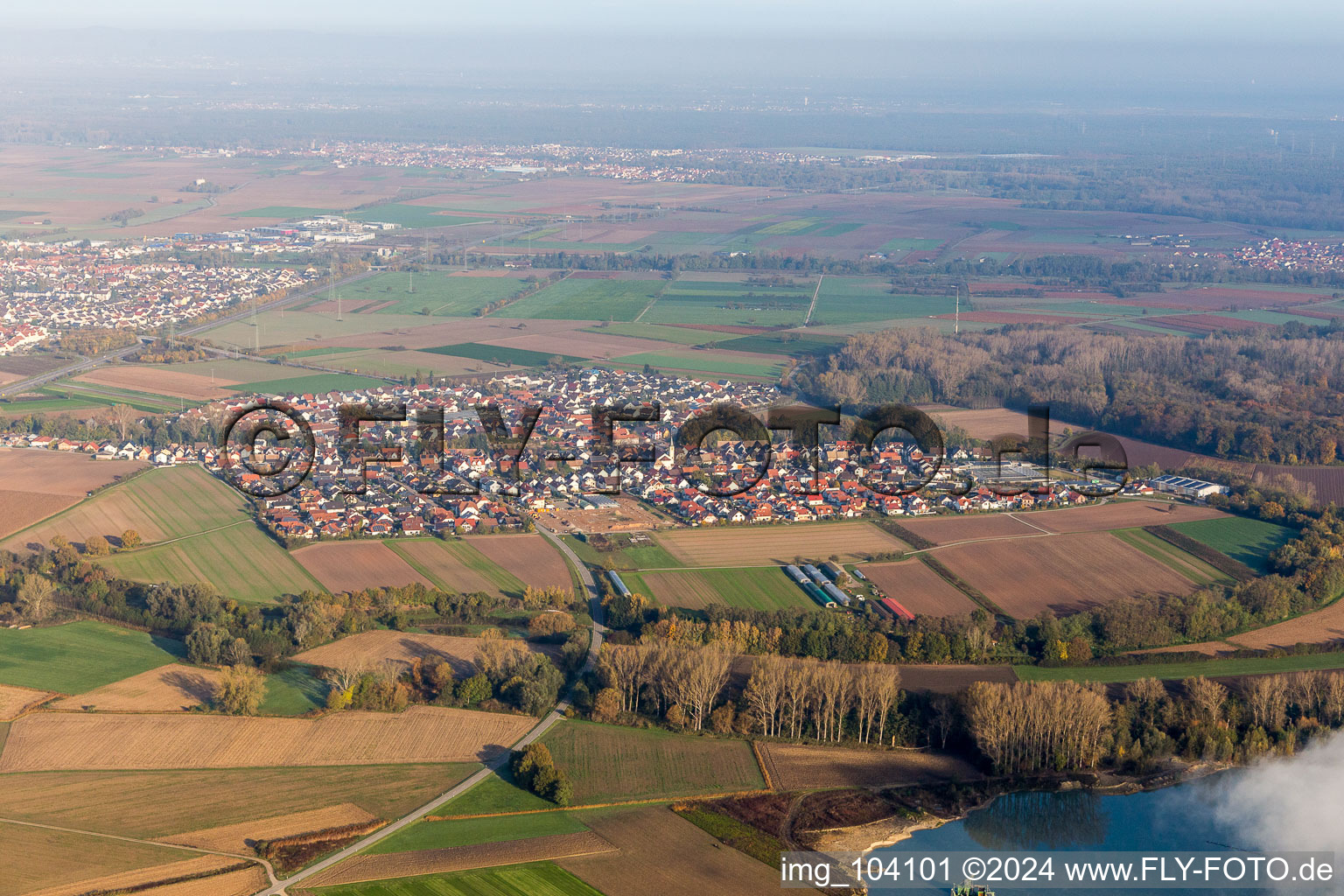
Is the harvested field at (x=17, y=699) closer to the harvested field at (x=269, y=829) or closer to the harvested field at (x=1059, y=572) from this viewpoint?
the harvested field at (x=269, y=829)

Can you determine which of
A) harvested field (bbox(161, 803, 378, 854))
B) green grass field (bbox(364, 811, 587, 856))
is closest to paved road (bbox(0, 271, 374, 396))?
harvested field (bbox(161, 803, 378, 854))

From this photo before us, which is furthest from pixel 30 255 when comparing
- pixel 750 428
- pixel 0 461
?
pixel 750 428

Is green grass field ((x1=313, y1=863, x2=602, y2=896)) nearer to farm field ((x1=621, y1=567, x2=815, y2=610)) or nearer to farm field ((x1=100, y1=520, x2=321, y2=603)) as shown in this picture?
farm field ((x1=621, y1=567, x2=815, y2=610))

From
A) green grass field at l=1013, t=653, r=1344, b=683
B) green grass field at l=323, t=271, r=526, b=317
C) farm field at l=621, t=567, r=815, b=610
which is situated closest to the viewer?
green grass field at l=1013, t=653, r=1344, b=683

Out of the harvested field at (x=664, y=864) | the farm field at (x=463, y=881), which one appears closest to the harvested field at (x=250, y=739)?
the farm field at (x=463, y=881)

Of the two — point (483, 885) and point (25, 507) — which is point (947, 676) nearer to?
point (483, 885)

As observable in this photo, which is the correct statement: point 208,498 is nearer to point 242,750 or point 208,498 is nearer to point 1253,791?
point 242,750
